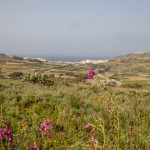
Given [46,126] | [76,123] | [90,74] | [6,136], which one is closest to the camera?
[90,74]

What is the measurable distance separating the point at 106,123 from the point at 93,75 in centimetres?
391

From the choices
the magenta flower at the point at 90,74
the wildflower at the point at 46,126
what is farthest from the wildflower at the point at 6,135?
the magenta flower at the point at 90,74

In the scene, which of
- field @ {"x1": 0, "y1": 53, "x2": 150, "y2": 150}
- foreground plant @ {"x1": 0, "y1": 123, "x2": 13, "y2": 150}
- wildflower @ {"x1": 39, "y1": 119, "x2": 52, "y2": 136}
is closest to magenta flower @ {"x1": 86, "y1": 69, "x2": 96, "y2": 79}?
field @ {"x1": 0, "y1": 53, "x2": 150, "y2": 150}

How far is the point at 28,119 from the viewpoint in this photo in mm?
9227

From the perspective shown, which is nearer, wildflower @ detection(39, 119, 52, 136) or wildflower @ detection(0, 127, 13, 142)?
wildflower @ detection(0, 127, 13, 142)

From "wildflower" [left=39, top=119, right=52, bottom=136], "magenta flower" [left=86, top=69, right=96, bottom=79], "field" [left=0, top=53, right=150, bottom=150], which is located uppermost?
"magenta flower" [left=86, top=69, right=96, bottom=79]

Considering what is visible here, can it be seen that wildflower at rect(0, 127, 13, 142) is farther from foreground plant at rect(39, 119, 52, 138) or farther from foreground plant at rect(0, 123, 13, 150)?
foreground plant at rect(39, 119, 52, 138)

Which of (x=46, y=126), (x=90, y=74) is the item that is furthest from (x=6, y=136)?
(x=90, y=74)

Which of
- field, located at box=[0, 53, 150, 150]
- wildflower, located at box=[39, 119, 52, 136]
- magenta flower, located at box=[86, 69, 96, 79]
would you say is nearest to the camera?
magenta flower, located at box=[86, 69, 96, 79]

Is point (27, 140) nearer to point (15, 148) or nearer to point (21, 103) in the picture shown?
point (15, 148)

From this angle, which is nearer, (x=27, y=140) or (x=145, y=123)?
(x=27, y=140)

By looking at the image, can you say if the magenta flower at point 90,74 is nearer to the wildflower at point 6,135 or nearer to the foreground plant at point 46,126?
the wildflower at point 6,135

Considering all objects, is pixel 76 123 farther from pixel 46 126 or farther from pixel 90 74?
pixel 90 74

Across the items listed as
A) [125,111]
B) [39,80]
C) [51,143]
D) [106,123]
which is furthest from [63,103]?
[39,80]
